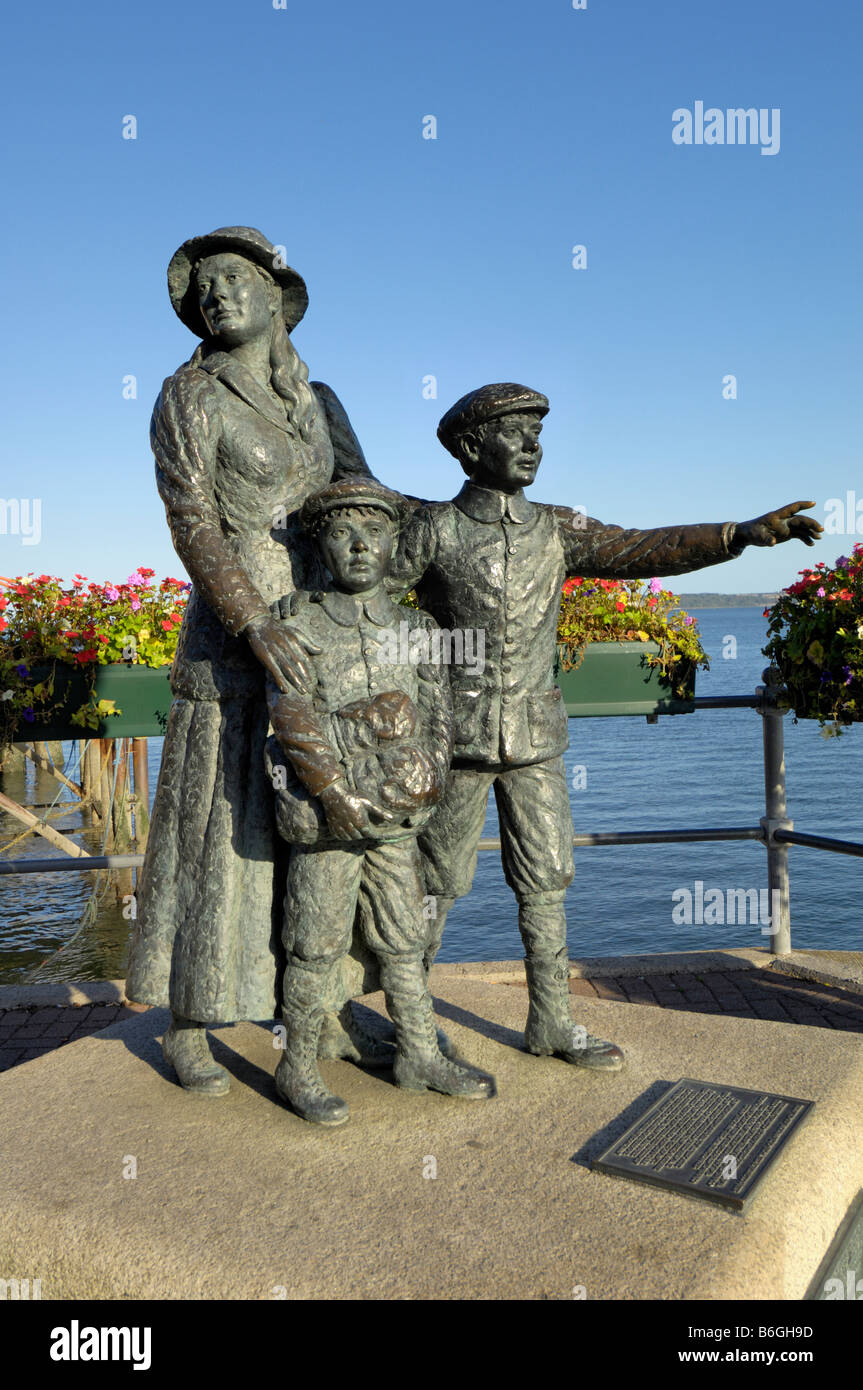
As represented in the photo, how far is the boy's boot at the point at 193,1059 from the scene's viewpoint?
3.34 metres

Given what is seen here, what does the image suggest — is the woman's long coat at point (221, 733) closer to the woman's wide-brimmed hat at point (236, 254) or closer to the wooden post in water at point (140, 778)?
the woman's wide-brimmed hat at point (236, 254)

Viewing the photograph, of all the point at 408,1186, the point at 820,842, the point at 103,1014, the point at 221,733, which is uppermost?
the point at 221,733

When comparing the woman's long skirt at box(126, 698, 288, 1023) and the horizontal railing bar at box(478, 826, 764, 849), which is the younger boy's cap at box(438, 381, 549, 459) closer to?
the woman's long skirt at box(126, 698, 288, 1023)

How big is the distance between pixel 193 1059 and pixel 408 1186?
98 cm

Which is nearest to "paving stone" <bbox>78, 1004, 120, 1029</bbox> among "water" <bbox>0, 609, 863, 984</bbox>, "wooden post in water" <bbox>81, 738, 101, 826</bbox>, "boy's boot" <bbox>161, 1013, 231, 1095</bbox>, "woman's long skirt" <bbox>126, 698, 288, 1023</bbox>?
"boy's boot" <bbox>161, 1013, 231, 1095</bbox>

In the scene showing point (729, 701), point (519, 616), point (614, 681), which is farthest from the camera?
point (729, 701)

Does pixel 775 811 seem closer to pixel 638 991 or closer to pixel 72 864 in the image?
pixel 638 991

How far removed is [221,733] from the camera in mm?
3270

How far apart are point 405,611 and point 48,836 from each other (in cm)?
928

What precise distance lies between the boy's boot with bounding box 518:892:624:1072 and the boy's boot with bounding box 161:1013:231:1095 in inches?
40.5

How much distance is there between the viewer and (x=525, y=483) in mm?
3311

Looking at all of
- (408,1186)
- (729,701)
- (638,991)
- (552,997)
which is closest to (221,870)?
(408,1186)

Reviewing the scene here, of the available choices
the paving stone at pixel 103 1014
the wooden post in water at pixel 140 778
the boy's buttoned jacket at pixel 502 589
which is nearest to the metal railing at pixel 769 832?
the paving stone at pixel 103 1014

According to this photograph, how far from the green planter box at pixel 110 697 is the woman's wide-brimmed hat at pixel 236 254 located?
7.40 ft
